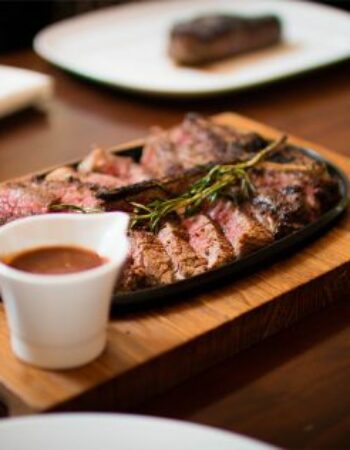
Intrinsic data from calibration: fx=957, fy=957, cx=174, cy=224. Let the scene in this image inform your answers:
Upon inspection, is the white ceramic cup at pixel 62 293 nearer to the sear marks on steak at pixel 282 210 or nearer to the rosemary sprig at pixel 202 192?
the rosemary sprig at pixel 202 192

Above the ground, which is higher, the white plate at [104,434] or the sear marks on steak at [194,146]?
the white plate at [104,434]

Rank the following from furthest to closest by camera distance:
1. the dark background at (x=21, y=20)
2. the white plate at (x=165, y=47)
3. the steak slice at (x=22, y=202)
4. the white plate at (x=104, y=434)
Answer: the dark background at (x=21, y=20)
the white plate at (x=165, y=47)
the steak slice at (x=22, y=202)
the white plate at (x=104, y=434)

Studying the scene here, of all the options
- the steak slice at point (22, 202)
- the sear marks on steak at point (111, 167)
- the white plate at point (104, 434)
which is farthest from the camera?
the sear marks on steak at point (111, 167)

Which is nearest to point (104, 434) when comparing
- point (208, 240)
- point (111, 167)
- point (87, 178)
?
point (208, 240)

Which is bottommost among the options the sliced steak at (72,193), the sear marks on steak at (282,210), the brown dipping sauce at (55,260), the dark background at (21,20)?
the dark background at (21,20)

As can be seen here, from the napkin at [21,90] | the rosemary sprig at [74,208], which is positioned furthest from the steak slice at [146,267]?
the napkin at [21,90]

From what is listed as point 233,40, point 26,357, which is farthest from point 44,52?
point 26,357

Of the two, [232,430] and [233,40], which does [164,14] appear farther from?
[232,430]
